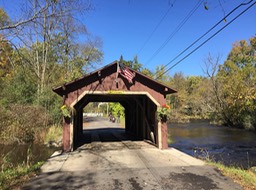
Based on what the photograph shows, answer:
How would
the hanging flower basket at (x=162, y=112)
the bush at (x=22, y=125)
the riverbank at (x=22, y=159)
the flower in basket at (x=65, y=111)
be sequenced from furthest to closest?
1. the bush at (x=22, y=125)
2. the hanging flower basket at (x=162, y=112)
3. the flower in basket at (x=65, y=111)
4. the riverbank at (x=22, y=159)

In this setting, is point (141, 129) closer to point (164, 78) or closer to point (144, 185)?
point (144, 185)

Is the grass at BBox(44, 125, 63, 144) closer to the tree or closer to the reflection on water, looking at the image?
the reflection on water

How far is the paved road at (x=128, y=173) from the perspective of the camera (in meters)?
5.34

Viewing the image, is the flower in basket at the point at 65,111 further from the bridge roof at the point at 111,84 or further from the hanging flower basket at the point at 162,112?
the hanging flower basket at the point at 162,112

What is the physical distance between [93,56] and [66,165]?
→ 27.6 meters

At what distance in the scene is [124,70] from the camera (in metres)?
10.0

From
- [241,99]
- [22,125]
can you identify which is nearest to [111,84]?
[22,125]

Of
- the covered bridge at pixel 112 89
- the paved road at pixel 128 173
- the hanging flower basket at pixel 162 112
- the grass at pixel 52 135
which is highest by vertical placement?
the covered bridge at pixel 112 89

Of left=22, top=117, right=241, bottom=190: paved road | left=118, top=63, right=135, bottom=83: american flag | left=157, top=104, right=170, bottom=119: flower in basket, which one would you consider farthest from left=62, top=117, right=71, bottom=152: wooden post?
left=157, top=104, right=170, bottom=119: flower in basket

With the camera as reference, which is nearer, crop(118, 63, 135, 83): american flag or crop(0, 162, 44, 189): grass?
crop(0, 162, 44, 189): grass

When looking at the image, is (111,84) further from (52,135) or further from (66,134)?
(52,135)

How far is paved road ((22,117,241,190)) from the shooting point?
5.34 metres

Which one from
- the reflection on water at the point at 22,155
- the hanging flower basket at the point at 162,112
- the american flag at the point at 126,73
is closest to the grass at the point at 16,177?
the reflection on water at the point at 22,155

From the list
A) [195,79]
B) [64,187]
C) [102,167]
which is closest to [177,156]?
[102,167]
